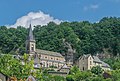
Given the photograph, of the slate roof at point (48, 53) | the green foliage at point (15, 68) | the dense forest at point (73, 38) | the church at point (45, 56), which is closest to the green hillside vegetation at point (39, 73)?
the green foliage at point (15, 68)

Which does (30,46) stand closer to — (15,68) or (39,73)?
(39,73)

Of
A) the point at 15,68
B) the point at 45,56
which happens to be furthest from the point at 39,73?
the point at 45,56

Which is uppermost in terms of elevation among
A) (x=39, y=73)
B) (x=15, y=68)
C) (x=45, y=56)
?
(x=45, y=56)

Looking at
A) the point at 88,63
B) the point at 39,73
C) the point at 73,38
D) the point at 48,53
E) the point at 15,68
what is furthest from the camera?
the point at 73,38

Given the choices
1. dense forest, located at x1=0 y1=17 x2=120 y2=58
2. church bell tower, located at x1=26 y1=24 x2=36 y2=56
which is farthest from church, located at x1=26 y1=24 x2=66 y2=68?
dense forest, located at x1=0 y1=17 x2=120 y2=58

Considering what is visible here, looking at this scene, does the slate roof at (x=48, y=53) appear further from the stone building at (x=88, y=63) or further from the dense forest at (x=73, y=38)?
the stone building at (x=88, y=63)

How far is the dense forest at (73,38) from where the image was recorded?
531 feet

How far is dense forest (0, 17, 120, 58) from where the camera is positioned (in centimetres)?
16188

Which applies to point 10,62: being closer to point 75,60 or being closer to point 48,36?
point 75,60

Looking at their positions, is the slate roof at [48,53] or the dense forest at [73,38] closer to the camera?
the slate roof at [48,53]

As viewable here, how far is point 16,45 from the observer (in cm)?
16412

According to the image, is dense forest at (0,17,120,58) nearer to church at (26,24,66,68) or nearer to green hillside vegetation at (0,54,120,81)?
church at (26,24,66,68)

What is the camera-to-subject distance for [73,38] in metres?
171

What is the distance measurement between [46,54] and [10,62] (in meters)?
69.7
